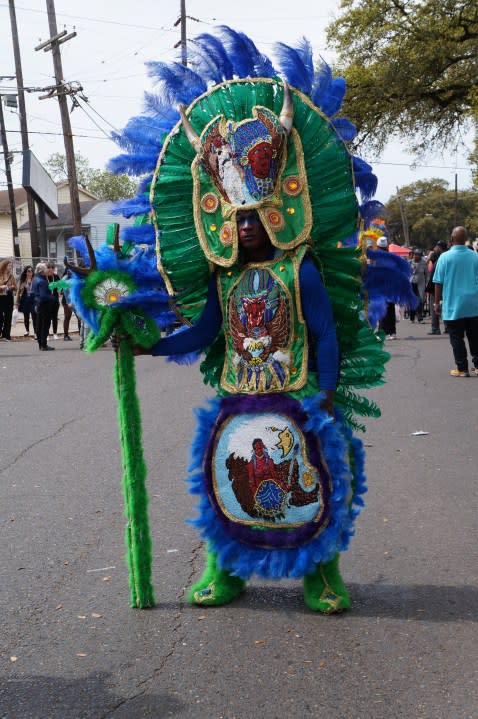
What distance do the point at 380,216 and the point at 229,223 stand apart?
763 mm

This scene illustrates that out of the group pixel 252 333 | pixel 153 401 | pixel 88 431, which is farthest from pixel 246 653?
pixel 153 401

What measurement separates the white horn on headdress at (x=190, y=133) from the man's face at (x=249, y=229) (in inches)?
14.0

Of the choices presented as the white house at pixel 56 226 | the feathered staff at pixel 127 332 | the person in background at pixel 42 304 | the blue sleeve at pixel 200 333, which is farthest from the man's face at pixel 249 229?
the white house at pixel 56 226

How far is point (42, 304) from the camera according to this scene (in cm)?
1647

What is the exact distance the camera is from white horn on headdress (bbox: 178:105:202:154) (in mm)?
3848

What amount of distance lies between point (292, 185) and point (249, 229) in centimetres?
26

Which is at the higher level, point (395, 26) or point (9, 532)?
point (395, 26)

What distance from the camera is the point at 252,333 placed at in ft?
12.6

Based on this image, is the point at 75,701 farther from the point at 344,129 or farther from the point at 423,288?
the point at 423,288

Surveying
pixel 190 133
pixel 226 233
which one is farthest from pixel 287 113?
pixel 226 233

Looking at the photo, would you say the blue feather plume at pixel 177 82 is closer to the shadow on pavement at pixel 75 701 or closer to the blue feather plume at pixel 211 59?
the blue feather plume at pixel 211 59

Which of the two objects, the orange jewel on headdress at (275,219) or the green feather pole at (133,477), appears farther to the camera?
the green feather pole at (133,477)

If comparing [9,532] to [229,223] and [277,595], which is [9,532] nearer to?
[277,595]

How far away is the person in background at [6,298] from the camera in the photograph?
56.6 ft
